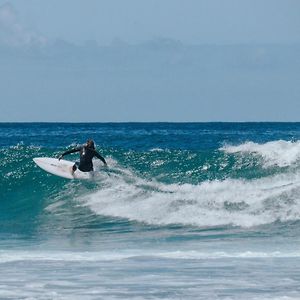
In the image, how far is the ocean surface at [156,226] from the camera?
491 inches

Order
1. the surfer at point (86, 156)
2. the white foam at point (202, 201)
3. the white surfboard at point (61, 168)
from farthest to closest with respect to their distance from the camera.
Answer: the white surfboard at point (61, 168) → the surfer at point (86, 156) → the white foam at point (202, 201)

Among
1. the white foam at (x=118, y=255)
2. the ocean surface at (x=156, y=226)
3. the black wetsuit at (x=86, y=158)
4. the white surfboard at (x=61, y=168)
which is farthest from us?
the white surfboard at (x=61, y=168)

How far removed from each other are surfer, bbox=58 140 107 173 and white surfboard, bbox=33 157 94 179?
0.25 meters

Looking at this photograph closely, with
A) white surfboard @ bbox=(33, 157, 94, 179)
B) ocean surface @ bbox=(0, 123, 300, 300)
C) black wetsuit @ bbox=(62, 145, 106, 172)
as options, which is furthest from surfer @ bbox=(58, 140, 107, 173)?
ocean surface @ bbox=(0, 123, 300, 300)

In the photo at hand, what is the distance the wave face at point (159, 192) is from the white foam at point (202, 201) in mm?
23

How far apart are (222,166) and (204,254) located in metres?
12.0

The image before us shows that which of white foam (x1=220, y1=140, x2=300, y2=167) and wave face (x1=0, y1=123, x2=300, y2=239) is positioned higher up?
white foam (x1=220, y1=140, x2=300, y2=167)

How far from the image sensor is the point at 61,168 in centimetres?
2409

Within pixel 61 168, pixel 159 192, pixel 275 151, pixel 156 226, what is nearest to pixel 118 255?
pixel 156 226

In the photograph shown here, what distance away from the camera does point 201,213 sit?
811 inches

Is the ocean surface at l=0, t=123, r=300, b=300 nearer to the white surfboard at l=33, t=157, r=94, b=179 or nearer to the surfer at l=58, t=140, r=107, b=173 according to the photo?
the white surfboard at l=33, t=157, r=94, b=179

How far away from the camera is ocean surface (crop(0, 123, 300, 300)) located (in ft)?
40.9

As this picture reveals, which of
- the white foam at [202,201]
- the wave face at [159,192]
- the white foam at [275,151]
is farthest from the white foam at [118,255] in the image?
the white foam at [275,151]

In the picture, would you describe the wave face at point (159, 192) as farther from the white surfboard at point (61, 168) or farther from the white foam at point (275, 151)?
the white surfboard at point (61, 168)
